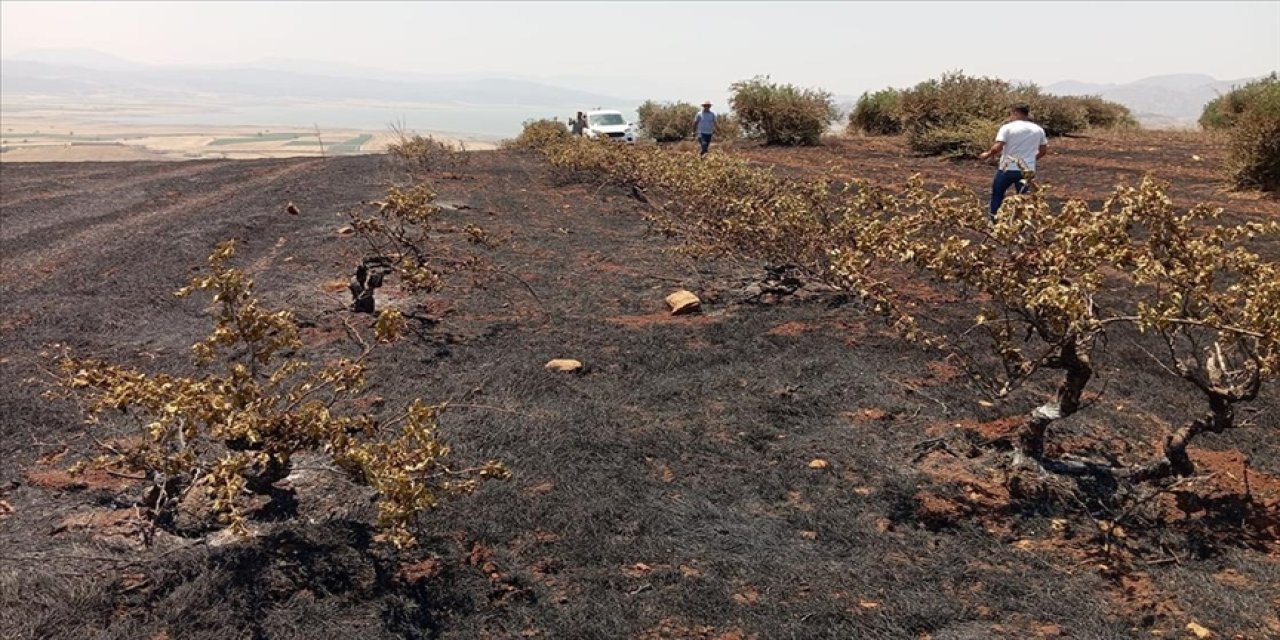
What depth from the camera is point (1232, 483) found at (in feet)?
11.8

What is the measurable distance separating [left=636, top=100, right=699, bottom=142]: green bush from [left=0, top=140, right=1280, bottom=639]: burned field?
2280cm

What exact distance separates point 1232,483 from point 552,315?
4906 millimetres

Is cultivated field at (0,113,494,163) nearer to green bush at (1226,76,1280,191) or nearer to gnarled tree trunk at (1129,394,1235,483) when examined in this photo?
gnarled tree trunk at (1129,394,1235,483)

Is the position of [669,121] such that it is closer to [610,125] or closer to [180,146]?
[610,125]

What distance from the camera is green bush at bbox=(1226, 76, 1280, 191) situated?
1118 centimetres

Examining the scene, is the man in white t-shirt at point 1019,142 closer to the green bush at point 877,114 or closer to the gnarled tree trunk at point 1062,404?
the gnarled tree trunk at point 1062,404

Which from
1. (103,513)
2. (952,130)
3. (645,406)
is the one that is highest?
(952,130)

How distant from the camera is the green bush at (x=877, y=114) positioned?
2425 cm

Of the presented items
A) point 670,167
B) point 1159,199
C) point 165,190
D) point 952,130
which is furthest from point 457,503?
point 952,130

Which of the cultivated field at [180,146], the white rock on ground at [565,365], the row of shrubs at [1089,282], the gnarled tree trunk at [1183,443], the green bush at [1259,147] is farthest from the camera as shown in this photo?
the cultivated field at [180,146]

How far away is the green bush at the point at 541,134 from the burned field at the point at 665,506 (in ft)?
45.1

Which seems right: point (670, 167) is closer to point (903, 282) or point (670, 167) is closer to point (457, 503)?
point (903, 282)

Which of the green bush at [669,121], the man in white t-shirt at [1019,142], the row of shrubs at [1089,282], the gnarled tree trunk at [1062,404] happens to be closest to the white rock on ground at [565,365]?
the row of shrubs at [1089,282]

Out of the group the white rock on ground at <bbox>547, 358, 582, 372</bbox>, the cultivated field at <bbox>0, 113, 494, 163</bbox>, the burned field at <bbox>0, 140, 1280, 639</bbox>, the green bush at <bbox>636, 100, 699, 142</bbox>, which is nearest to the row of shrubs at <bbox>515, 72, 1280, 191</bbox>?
the green bush at <bbox>636, 100, 699, 142</bbox>
